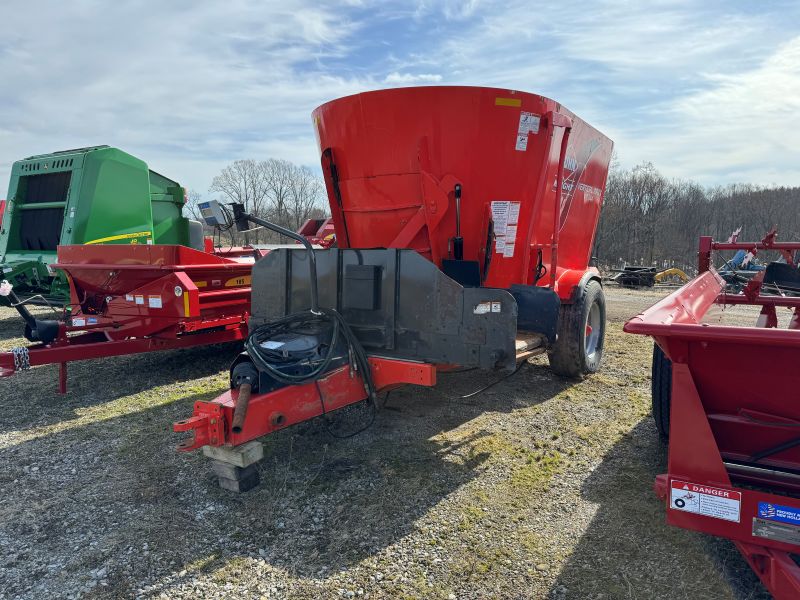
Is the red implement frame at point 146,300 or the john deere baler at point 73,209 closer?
the red implement frame at point 146,300

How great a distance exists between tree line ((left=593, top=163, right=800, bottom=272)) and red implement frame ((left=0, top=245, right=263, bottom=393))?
93.7 ft

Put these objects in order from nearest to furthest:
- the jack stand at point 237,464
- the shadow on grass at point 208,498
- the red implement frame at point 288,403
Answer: the shadow on grass at point 208,498, the red implement frame at point 288,403, the jack stand at point 237,464

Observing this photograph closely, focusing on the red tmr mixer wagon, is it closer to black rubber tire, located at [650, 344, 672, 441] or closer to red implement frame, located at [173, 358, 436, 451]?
red implement frame, located at [173, 358, 436, 451]

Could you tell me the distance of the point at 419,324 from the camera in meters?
3.63

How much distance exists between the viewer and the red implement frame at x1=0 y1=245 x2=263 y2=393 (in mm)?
5191

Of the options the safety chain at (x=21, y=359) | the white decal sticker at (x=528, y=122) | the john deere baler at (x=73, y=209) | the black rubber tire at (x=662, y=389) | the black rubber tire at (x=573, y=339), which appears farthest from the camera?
the john deere baler at (x=73, y=209)

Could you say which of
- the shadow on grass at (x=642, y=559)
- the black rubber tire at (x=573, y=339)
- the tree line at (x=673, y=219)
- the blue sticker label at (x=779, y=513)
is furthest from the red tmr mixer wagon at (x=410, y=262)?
the tree line at (x=673, y=219)

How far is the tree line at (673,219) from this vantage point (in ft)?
116

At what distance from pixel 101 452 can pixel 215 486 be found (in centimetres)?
114

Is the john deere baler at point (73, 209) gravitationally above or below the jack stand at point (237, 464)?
above

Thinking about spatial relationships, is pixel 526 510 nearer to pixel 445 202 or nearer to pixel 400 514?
pixel 400 514

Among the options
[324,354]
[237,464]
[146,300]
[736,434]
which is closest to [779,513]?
[736,434]

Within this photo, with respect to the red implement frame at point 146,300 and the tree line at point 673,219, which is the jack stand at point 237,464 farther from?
the tree line at point 673,219

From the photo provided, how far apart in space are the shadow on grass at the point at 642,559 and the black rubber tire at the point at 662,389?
503 millimetres
